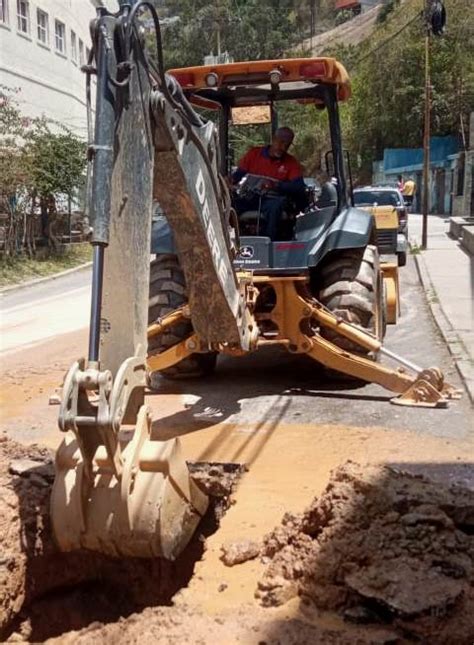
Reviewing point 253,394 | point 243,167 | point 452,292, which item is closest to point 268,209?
point 243,167

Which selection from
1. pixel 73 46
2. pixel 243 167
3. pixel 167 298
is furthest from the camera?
pixel 73 46

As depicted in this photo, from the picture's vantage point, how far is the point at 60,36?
30297 mm

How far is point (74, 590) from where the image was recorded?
13.5 ft

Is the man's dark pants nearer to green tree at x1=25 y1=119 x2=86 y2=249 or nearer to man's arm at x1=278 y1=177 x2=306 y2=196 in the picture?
man's arm at x1=278 y1=177 x2=306 y2=196

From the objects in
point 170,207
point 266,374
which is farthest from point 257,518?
point 266,374

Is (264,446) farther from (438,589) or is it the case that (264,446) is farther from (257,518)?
(438,589)

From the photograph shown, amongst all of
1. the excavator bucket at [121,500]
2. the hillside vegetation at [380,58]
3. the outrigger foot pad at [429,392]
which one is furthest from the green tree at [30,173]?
the hillside vegetation at [380,58]

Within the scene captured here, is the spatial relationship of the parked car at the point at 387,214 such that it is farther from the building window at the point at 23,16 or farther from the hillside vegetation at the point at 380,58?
the hillside vegetation at the point at 380,58

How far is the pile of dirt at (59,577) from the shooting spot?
3904mm

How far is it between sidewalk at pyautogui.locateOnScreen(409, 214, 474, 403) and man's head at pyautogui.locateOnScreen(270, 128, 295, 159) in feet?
8.57

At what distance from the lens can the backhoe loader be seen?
3.28 m

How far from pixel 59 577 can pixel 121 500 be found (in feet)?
3.68

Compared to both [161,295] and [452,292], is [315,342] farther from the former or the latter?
[452,292]

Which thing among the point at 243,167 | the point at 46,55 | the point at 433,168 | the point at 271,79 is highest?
the point at 46,55
